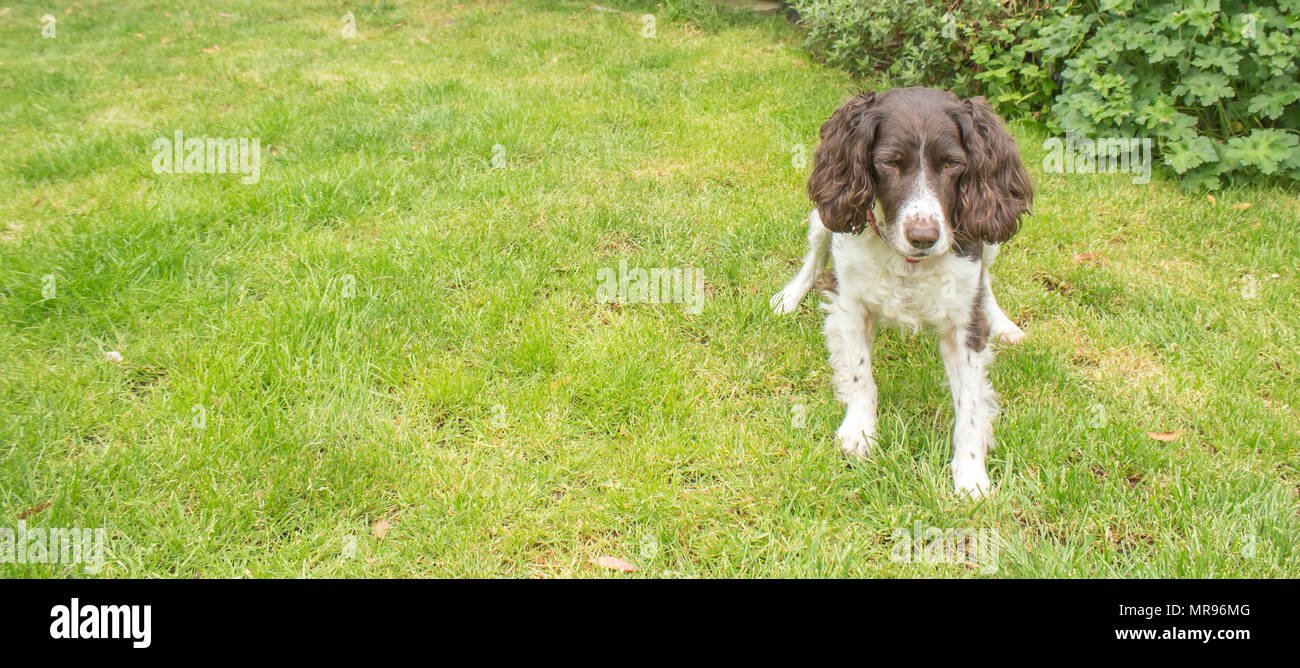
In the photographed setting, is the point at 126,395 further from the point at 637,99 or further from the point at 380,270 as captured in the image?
the point at 637,99

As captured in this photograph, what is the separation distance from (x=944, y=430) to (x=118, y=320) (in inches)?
137

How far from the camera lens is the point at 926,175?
2.54m

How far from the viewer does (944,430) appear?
286 centimetres

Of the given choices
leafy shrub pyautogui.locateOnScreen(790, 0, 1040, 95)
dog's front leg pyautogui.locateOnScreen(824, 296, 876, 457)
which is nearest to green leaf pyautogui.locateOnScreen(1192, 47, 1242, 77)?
leafy shrub pyautogui.locateOnScreen(790, 0, 1040, 95)

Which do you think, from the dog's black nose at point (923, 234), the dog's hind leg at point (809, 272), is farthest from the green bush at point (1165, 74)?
the dog's black nose at point (923, 234)

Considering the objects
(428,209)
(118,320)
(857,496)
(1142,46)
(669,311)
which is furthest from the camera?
(1142,46)

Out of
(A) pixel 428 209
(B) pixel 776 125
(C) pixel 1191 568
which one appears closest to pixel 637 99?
(B) pixel 776 125

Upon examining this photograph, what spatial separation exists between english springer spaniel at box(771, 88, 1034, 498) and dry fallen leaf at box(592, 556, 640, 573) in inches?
36.1

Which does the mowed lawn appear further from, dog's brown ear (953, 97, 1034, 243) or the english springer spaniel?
dog's brown ear (953, 97, 1034, 243)

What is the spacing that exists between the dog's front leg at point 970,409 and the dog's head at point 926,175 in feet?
1.25

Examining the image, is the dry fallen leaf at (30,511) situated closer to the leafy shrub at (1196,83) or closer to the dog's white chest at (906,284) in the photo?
the dog's white chest at (906,284)

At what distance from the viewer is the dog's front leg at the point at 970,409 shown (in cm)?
259

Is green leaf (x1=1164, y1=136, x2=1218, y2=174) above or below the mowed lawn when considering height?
above

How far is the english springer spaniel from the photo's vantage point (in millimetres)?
2547
